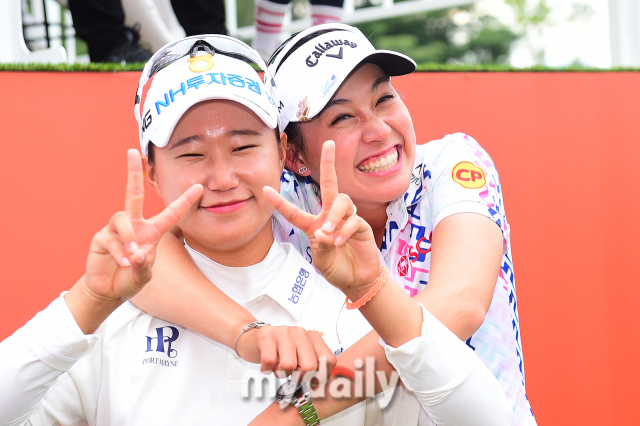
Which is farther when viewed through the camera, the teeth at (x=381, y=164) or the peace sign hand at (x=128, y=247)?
the teeth at (x=381, y=164)

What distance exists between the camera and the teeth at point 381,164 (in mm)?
1551

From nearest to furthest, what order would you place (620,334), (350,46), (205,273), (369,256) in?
(369,256) < (205,273) < (350,46) < (620,334)

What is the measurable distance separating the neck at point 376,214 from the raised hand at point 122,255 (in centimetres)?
67

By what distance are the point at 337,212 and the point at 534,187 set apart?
1.37 m

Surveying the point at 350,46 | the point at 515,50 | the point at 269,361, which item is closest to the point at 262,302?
the point at 269,361

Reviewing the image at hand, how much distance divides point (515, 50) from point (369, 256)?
51.2ft

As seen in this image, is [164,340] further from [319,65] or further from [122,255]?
[319,65]

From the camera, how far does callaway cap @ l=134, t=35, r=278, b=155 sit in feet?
4.20

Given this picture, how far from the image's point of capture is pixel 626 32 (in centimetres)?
312

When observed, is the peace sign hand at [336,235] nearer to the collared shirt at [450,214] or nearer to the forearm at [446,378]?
the forearm at [446,378]

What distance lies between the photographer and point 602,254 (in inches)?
84.0

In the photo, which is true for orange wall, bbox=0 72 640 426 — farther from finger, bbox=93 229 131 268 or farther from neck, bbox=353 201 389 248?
finger, bbox=93 229 131 268

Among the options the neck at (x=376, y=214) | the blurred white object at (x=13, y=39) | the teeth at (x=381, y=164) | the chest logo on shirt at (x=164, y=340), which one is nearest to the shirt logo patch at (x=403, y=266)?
the neck at (x=376, y=214)

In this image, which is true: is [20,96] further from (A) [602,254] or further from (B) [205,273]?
(A) [602,254]
